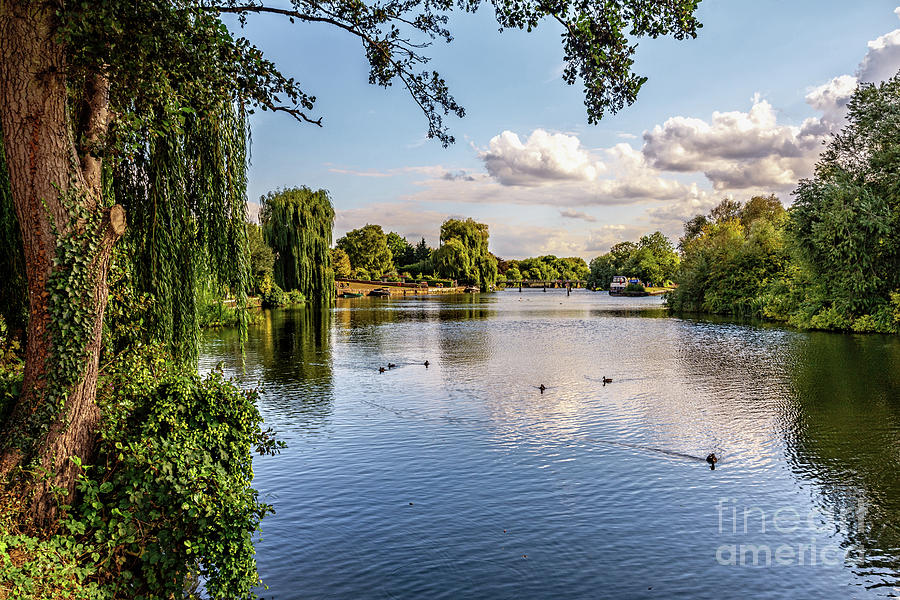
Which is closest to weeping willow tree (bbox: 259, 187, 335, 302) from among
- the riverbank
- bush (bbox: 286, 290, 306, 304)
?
bush (bbox: 286, 290, 306, 304)

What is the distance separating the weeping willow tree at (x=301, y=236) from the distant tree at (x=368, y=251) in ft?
206

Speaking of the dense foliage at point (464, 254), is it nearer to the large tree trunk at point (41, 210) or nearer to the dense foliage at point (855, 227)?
the dense foliage at point (855, 227)

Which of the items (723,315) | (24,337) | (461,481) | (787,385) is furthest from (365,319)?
(24,337)

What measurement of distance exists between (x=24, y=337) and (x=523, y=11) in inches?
303

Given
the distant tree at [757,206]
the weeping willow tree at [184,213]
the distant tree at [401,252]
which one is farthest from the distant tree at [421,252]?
the weeping willow tree at [184,213]

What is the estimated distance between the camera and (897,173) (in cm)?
3344

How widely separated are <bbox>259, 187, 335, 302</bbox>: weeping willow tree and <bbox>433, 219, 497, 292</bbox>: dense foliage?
53.9 meters

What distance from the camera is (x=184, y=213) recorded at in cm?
881

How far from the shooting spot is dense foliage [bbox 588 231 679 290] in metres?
150

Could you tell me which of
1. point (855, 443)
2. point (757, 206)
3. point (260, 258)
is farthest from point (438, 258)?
point (855, 443)

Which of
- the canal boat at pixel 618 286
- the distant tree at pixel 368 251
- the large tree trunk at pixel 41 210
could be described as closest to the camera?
the large tree trunk at pixel 41 210

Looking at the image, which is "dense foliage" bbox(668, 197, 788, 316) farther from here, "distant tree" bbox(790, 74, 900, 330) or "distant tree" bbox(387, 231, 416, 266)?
"distant tree" bbox(387, 231, 416, 266)

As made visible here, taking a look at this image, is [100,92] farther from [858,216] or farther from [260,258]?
[260,258]

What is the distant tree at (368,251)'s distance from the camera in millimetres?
130500
